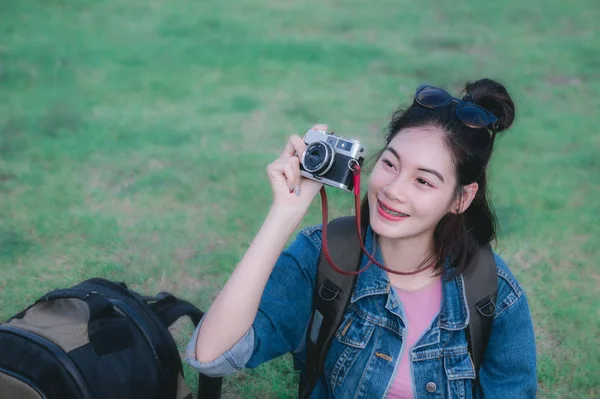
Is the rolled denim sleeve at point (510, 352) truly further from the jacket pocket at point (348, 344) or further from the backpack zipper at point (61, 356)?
the backpack zipper at point (61, 356)

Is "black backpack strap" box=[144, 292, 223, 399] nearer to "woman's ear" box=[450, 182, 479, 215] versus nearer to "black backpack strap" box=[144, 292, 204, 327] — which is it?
"black backpack strap" box=[144, 292, 204, 327]

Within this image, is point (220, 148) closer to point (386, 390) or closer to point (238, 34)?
point (238, 34)

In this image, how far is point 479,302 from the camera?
6.88 ft

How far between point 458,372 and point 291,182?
84cm

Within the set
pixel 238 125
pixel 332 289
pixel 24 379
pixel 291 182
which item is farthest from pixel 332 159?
pixel 238 125

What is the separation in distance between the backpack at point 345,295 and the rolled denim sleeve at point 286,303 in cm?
4

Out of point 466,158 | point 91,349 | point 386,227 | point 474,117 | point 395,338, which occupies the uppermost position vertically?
point 474,117

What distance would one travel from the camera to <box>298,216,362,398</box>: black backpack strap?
6.82ft

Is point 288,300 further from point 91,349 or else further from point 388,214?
point 91,349

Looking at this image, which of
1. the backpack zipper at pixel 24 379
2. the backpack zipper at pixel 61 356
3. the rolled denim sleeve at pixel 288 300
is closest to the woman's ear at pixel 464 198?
the rolled denim sleeve at pixel 288 300

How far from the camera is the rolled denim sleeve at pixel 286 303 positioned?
79.4 inches

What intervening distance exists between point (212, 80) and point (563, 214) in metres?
3.64

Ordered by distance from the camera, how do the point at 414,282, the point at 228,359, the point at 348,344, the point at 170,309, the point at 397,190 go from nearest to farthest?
the point at 228,359
the point at 397,190
the point at 348,344
the point at 414,282
the point at 170,309

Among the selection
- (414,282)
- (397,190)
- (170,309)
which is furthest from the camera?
(170,309)
